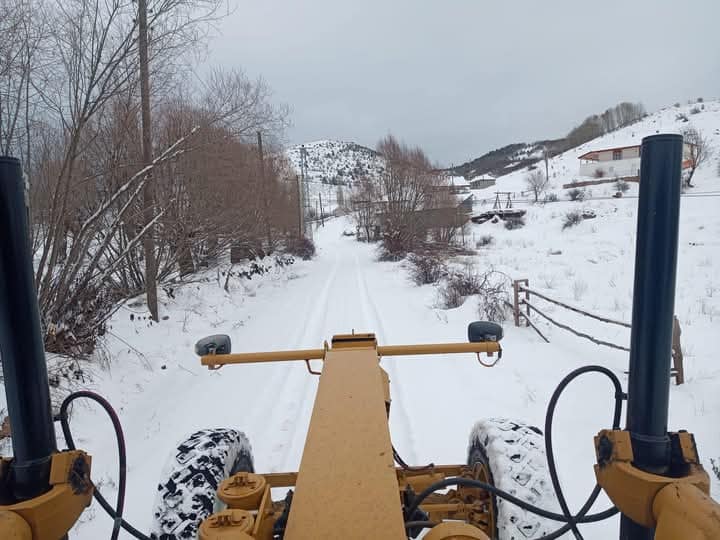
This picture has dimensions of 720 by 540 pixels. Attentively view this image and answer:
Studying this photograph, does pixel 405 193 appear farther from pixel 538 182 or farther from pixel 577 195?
pixel 538 182

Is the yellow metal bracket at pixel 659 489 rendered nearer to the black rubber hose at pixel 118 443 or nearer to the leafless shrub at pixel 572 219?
the black rubber hose at pixel 118 443

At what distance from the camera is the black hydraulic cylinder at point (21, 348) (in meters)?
1.13

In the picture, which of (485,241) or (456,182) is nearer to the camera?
(485,241)

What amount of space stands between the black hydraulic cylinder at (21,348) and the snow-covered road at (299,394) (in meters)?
2.46

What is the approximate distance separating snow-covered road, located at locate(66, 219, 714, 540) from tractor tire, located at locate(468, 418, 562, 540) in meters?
1.28

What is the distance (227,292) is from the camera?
12.8 m

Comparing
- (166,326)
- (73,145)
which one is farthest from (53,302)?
(166,326)

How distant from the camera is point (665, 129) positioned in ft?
119

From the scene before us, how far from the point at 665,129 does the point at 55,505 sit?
1804 inches

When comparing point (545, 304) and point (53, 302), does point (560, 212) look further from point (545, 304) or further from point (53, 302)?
point (53, 302)

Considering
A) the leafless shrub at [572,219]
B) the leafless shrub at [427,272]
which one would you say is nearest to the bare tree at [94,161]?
the leafless shrub at [427,272]

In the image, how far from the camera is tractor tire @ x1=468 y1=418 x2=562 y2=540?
1.94m

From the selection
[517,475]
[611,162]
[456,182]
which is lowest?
[517,475]

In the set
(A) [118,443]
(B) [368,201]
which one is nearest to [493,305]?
(A) [118,443]
